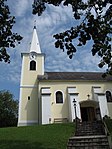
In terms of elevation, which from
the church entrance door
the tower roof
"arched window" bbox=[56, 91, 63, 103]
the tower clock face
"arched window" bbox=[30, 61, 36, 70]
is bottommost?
the church entrance door

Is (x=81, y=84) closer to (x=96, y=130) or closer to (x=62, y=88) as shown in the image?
(x=62, y=88)

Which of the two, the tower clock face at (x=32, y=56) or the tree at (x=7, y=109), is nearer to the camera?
the tower clock face at (x=32, y=56)

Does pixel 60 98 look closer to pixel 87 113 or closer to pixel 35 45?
pixel 87 113

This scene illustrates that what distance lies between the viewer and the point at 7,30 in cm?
930

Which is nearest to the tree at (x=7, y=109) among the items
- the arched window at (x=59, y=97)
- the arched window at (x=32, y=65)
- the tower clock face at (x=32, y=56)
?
the arched window at (x=32, y=65)

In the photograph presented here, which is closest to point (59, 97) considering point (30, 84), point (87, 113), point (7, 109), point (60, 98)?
point (60, 98)

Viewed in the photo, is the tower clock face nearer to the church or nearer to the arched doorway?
the church

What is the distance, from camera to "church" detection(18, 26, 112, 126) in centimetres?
2956

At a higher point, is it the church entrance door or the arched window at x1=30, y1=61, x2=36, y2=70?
the arched window at x1=30, y1=61, x2=36, y2=70

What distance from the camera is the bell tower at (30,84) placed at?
30.8 metres

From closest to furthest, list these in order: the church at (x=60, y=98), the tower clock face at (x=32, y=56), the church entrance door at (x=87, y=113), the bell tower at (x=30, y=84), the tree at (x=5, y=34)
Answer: the tree at (x=5, y=34) < the church at (x=60, y=98) < the bell tower at (x=30, y=84) < the church entrance door at (x=87, y=113) < the tower clock face at (x=32, y=56)

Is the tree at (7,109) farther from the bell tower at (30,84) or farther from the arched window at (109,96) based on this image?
the arched window at (109,96)

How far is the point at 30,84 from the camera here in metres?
33.7

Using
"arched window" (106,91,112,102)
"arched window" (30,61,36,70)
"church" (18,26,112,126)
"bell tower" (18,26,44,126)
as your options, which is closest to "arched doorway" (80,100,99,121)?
"church" (18,26,112,126)
